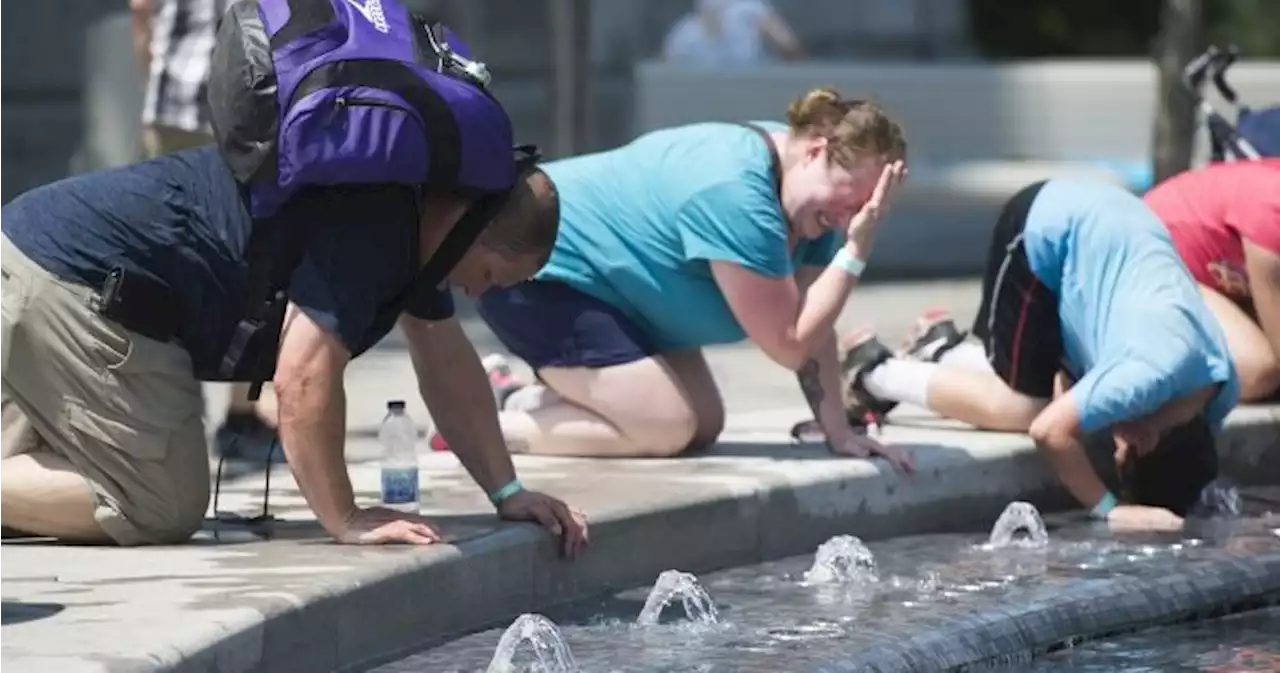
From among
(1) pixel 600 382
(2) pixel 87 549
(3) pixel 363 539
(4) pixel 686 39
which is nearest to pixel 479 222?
(3) pixel 363 539

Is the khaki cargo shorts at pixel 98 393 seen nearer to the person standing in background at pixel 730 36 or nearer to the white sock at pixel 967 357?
the white sock at pixel 967 357

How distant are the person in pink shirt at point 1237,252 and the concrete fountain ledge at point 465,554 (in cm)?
18

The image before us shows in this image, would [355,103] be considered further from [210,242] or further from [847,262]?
[847,262]

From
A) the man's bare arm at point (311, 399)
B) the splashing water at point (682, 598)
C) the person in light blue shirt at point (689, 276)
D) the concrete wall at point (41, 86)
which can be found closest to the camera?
the man's bare arm at point (311, 399)

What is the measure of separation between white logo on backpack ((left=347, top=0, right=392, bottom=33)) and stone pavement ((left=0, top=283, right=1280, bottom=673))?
1042mm

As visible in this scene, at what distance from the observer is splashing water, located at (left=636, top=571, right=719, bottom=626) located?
557 centimetres

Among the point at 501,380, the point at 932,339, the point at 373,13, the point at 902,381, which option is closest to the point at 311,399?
the point at 373,13

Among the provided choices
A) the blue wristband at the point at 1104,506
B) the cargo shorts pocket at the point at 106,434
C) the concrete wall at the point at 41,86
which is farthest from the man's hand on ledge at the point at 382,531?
the concrete wall at the point at 41,86

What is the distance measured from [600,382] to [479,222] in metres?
1.61

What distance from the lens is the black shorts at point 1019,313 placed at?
279 inches

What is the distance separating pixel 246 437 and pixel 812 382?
57.6 inches

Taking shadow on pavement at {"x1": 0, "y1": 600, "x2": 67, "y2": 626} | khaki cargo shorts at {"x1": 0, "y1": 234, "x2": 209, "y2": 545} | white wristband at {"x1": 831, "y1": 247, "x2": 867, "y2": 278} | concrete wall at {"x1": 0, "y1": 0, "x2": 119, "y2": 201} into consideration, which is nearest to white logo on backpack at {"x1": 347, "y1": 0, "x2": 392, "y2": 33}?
khaki cargo shorts at {"x1": 0, "y1": 234, "x2": 209, "y2": 545}

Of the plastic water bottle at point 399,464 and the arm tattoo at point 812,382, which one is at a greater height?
the arm tattoo at point 812,382

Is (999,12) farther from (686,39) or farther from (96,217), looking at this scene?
(96,217)
